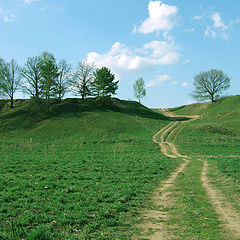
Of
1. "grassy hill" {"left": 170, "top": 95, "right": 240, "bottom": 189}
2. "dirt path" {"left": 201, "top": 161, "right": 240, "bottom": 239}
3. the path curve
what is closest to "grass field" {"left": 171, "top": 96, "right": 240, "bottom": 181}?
"grassy hill" {"left": 170, "top": 95, "right": 240, "bottom": 189}

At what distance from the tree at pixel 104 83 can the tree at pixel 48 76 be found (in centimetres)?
1237

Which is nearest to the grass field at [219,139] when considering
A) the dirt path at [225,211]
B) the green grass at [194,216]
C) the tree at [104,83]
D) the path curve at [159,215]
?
the dirt path at [225,211]

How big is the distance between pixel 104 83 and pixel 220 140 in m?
39.6

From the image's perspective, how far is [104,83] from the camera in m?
65.7

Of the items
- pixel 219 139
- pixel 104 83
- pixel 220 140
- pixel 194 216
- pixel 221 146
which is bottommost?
pixel 221 146

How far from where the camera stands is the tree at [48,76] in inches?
2401

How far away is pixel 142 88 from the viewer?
9106 centimetres

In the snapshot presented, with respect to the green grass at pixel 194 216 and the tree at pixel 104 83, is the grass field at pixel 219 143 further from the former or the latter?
the tree at pixel 104 83

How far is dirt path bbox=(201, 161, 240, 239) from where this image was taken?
6.67 meters

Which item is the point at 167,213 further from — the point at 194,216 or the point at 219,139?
the point at 219,139

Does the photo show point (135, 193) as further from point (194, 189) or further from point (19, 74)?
point (19, 74)

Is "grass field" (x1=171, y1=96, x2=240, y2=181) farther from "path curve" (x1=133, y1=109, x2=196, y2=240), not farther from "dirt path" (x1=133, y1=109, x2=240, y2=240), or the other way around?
"path curve" (x1=133, y1=109, x2=196, y2=240)

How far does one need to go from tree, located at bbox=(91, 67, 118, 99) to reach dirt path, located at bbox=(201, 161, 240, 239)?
2241 inches

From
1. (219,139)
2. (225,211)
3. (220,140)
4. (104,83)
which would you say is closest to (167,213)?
(225,211)
